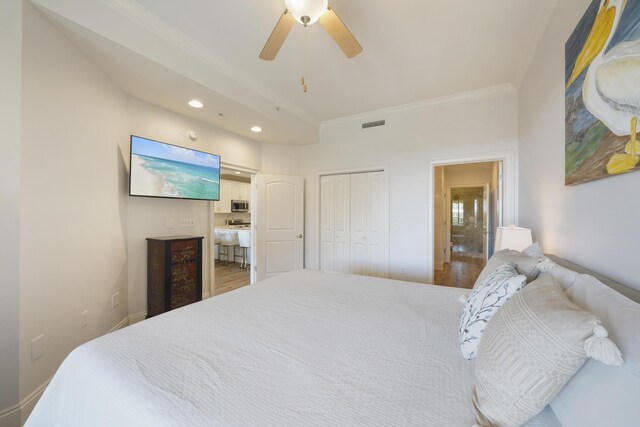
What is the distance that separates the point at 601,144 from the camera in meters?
1.07

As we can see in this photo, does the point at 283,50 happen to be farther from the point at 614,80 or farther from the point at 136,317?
the point at 136,317

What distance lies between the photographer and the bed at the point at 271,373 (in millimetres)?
710

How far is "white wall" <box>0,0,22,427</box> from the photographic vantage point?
4.66 ft

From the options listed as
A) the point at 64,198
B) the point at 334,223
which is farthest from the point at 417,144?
the point at 64,198

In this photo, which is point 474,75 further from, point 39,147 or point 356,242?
point 39,147

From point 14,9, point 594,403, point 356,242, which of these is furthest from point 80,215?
point 356,242

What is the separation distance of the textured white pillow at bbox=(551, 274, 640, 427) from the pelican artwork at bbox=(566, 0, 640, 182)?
24.1 inches

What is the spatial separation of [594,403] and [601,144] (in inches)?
42.8

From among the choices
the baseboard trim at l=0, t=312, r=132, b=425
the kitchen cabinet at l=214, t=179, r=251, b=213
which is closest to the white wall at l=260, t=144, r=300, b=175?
A: the kitchen cabinet at l=214, t=179, r=251, b=213

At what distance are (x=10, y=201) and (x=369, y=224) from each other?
11.7 feet

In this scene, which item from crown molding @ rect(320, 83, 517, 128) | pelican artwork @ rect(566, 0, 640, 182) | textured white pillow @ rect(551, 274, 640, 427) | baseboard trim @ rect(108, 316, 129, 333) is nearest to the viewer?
textured white pillow @ rect(551, 274, 640, 427)

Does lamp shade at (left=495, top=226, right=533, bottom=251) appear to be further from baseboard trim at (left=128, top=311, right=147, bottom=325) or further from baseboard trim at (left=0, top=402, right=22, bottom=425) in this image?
baseboard trim at (left=128, top=311, right=147, bottom=325)

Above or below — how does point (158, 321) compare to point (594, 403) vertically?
below

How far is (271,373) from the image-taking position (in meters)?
0.89
